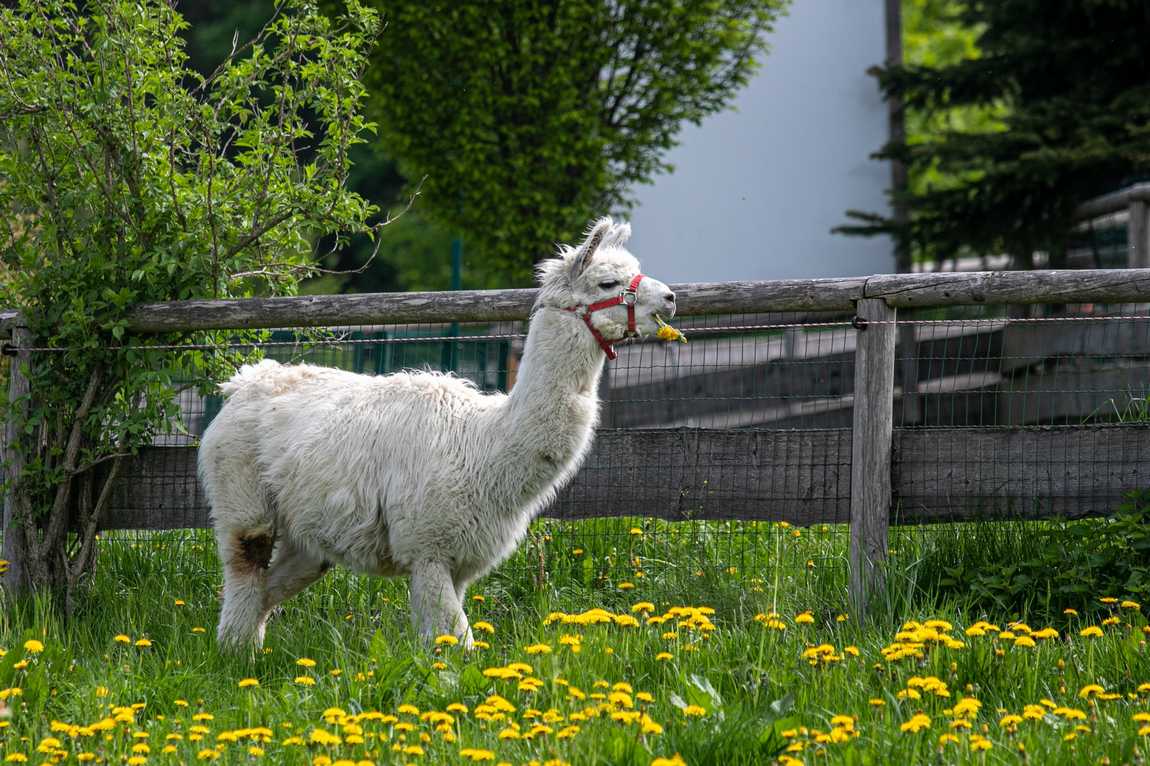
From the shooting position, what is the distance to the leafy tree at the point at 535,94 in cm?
1305

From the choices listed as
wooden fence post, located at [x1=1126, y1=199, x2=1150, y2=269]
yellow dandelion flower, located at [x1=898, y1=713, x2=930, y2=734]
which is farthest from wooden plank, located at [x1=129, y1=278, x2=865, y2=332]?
wooden fence post, located at [x1=1126, y1=199, x2=1150, y2=269]

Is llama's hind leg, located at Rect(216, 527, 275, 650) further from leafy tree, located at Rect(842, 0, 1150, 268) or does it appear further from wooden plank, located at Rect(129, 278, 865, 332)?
leafy tree, located at Rect(842, 0, 1150, 268)

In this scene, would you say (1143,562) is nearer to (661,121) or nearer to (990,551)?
(990,551)

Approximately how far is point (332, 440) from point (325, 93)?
6.37 feet

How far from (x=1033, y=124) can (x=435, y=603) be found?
28.4ft

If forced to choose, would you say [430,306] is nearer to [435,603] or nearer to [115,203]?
[435,603]

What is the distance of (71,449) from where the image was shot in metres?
6.64

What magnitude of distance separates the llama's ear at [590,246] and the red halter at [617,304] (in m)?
0.17

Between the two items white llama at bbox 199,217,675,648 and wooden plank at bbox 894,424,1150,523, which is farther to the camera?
wooden plank at bbox 894,424,1150,523

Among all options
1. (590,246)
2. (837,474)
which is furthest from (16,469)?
(837,474)

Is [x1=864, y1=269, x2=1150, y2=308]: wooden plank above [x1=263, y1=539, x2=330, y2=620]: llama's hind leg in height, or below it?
above

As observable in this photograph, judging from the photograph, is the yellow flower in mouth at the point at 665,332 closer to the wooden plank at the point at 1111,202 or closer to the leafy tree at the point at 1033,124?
the wooden plank at the point at 1111,202

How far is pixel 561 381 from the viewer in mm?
5480

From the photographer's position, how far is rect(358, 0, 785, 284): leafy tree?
1305 cm
